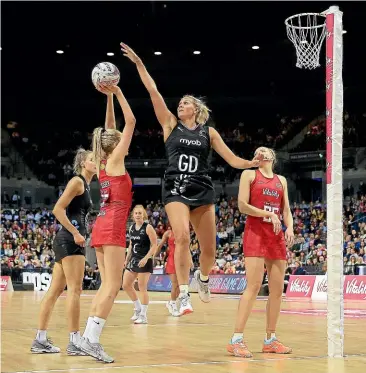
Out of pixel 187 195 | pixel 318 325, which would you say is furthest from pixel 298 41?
pixel 318 325

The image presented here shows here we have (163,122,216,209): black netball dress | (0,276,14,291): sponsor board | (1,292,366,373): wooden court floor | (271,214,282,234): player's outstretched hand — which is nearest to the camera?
(1,292,366,373): wooden court floor

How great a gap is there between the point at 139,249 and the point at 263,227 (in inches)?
215

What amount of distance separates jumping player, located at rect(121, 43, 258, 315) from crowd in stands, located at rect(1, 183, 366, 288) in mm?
14702

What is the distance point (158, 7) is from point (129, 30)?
2.81 m

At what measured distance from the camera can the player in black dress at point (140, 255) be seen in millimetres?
12734

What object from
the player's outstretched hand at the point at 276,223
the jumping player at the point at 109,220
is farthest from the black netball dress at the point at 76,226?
the player's outstretched hand at the point at 276,223

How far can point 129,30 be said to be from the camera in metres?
29.5

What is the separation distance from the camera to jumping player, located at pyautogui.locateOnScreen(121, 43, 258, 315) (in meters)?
7.59

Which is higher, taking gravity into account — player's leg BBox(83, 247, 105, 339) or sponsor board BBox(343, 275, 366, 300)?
player's leg BBox(83, 247, 105, 339)

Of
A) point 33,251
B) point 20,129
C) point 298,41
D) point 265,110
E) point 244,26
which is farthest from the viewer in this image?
point 20,129

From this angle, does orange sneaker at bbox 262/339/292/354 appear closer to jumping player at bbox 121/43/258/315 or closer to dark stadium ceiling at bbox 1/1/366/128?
jumping player at bbox 121/43/258/315

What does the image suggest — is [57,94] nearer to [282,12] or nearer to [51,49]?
[51,49]

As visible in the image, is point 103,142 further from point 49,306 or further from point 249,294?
point 249,294

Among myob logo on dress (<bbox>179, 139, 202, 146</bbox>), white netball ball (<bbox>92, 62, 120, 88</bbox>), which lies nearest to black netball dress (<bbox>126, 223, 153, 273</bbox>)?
myob logo on dress (<bbox>179, 139, 202, 146</bbox>)
